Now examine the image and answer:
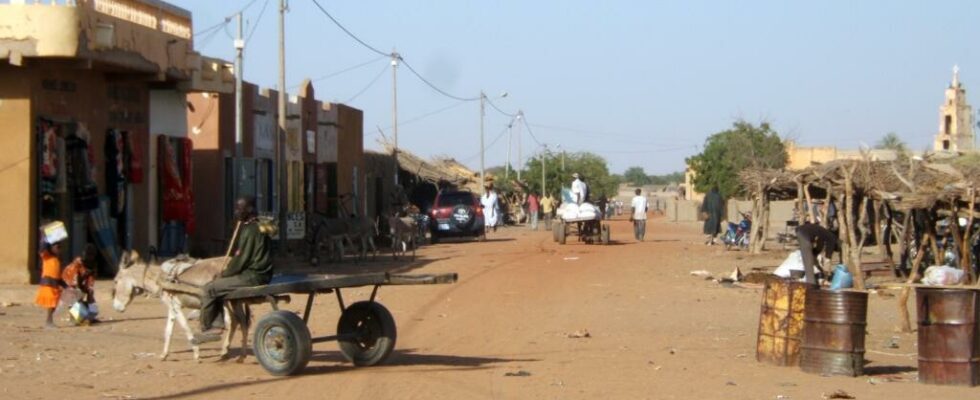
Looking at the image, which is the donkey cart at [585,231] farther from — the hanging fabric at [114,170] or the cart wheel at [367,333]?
the cart wheel at [367,333]

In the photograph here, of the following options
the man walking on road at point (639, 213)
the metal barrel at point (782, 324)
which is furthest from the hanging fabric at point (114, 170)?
the man walking on road at point (639, 213)

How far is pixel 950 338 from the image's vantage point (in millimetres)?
11891

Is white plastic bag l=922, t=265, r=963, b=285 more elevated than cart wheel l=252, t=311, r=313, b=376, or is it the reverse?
white plastic bag l=922, t=265, r=963, b=285

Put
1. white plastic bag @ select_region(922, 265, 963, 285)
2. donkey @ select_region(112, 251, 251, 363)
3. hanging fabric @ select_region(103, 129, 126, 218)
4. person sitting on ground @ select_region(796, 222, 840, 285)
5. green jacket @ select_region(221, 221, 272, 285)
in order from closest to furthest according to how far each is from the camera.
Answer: green jacket @ select_region(221, 221, 272, 285) < donkey @ select_region(112, 251, 251, 363) < person sitting on ground @ select_region(796, 222, 840, 285) < white plastic bag @ select_region(922, 265, 963, 285) < hanging fabric @ select_region(103, 129, 126, 218)

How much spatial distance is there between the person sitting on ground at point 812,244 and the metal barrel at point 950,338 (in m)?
2.14

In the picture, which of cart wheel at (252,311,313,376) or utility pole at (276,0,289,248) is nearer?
cart wheel at (252,311,313,376)

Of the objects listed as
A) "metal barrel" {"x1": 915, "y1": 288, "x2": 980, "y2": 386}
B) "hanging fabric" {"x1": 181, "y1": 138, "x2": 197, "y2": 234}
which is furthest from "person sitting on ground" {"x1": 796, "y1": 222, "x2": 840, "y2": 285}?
"hanging fabric" {"x1": 181, "y1": 138, "x2": 197, "y2": 234}

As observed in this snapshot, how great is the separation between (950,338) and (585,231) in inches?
1058

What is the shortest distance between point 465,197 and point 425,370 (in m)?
29.3

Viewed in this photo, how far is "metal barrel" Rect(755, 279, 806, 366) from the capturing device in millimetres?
13172

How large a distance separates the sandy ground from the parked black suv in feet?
55.0

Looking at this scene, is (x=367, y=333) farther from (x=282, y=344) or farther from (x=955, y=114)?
(x=955, y=114)

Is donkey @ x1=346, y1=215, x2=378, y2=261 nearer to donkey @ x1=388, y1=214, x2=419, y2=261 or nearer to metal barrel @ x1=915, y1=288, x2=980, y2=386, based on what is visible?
donkey @ x1=388, y1=214, x2=419, y2=261

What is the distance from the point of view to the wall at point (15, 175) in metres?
20.3
